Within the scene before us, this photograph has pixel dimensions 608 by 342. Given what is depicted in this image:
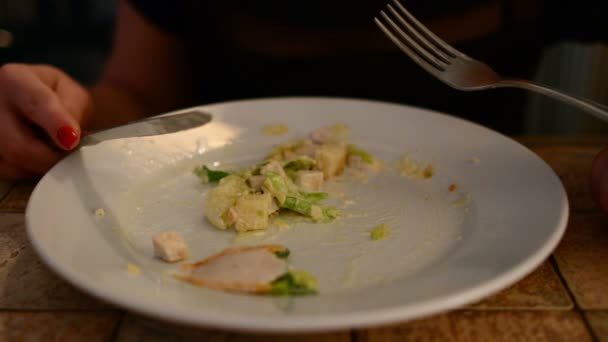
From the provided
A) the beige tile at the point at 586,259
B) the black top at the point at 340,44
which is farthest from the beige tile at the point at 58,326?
the black top at the point at 340,44

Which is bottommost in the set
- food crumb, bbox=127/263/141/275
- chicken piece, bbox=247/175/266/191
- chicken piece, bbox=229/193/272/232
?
chicken piece, bbox=247/175/266/191

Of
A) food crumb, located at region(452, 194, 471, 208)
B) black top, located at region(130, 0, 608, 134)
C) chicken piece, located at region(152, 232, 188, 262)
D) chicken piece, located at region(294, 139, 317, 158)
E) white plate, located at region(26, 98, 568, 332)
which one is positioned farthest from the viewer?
black top, located at region(130, 0, 608, 134)

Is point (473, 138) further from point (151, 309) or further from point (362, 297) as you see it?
point (151, 309)

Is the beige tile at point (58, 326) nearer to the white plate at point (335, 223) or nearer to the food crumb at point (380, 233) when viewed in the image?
the white plate at point (335, 223)

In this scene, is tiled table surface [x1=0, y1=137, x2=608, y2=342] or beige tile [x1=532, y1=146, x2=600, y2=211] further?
beige tile [x1=532, y1=146, x2=600, y2=211]

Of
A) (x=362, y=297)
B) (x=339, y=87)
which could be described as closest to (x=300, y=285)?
(x=362, y=297)

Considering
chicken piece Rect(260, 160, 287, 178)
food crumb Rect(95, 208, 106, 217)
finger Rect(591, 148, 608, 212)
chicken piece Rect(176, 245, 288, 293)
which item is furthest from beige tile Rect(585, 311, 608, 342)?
food crumb Rect(95, 208, 106, 217)

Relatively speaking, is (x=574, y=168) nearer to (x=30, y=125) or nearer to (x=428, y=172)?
(x=428, y=172)

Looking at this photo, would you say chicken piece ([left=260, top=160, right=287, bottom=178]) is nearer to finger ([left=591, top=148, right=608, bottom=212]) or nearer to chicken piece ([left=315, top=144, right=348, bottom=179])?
chicken piece ([left=315, top=144, right=348, bottom=179])
